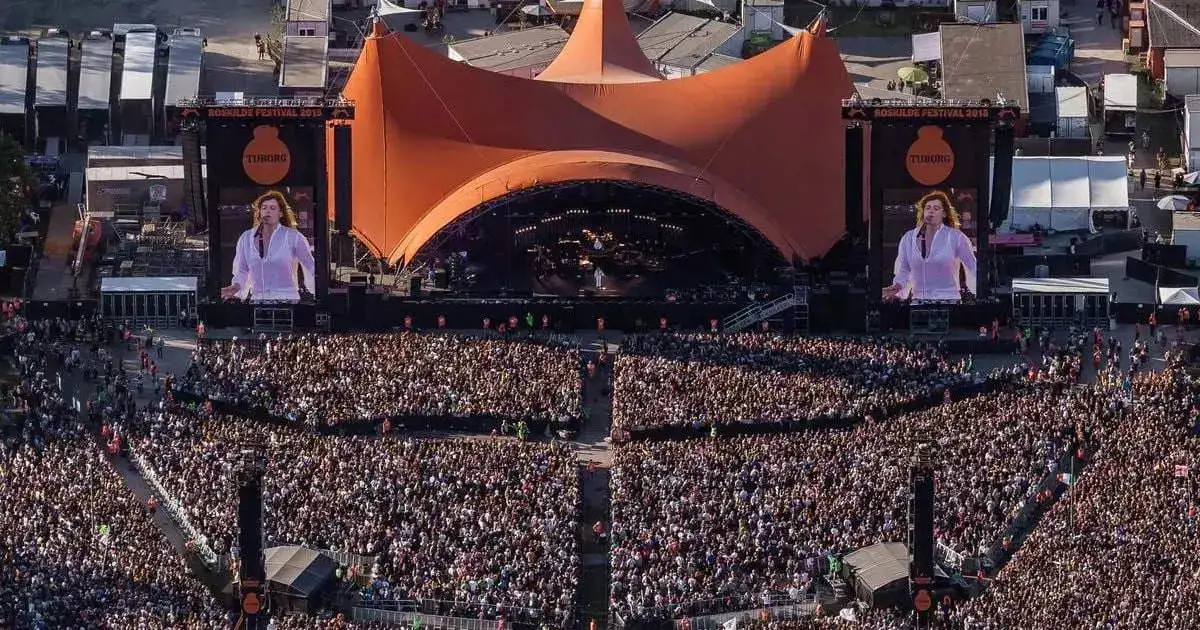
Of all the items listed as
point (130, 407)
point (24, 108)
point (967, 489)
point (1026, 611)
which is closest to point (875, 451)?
point (967, 489)

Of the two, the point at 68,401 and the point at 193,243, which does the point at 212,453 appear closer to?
the point at 68,401

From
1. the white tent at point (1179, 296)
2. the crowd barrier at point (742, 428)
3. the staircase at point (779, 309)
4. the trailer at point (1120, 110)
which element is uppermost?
the trailer at point (1120, 110)

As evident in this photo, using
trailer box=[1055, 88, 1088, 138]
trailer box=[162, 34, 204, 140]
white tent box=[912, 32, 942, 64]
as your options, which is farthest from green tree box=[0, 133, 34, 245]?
trailer box=[1055, 88, 1088, 138]

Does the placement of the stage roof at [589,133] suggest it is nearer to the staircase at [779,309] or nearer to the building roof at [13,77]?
the staircase at [779,309]

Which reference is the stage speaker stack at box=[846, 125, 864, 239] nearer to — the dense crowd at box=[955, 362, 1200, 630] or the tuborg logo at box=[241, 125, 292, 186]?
the dense crowd at box=[955, 362, 1200, 630]

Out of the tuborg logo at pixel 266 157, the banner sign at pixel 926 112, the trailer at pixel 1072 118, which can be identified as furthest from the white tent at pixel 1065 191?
the tuborg logo at pixel 266 157

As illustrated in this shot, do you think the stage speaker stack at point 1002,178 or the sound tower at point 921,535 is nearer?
the sound tower at point 921,535
